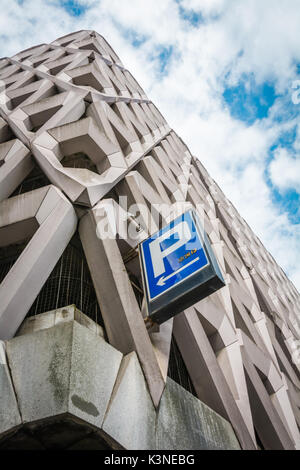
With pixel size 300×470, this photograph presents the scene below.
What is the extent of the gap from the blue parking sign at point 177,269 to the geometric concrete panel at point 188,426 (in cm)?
130

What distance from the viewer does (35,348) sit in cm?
443

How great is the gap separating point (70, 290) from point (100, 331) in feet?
4.47

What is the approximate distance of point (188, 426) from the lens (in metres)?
5.38

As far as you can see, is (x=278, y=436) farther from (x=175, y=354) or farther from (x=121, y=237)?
(x=121, y=237)

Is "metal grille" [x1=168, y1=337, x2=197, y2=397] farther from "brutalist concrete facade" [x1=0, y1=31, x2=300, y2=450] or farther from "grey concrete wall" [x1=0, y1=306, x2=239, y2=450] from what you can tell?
"grey concrete wall" [x1=0, y1=306, x2=239, y2=450]

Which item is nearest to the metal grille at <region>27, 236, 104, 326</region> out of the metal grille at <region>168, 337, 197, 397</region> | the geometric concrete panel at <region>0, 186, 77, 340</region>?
the geometric concrete panel at <region>0, 186, 77, 340</region>

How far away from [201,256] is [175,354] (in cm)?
354

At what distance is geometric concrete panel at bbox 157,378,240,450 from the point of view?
190 inches

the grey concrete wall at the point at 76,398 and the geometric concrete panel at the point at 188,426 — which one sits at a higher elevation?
the grey concrete wall at the point at 76,398

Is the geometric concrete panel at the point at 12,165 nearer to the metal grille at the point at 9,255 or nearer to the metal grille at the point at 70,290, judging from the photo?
the metal grille at the point at 9,255

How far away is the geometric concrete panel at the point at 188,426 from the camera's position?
4828 mm

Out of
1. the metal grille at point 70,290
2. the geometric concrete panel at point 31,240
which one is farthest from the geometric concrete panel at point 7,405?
the metal grille at point 70,290

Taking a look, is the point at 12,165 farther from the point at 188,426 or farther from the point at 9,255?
the point at 188,426

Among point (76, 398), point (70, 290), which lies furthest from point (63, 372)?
point (70, 290)
